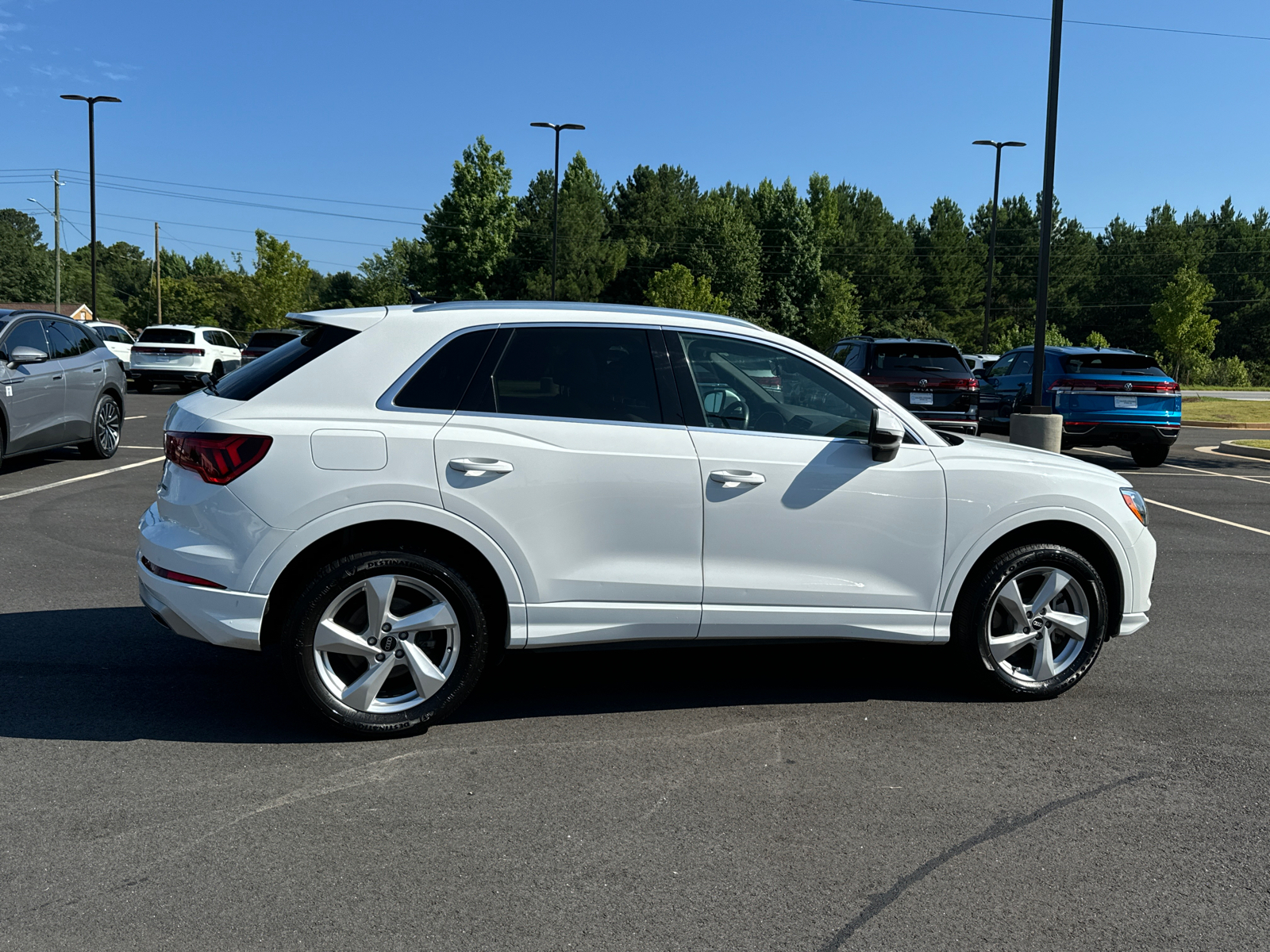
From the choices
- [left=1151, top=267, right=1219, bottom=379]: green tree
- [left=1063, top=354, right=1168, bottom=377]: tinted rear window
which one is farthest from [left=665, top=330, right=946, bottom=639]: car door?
[left=1151, top=267, right=1219, bottom=379]: green tree

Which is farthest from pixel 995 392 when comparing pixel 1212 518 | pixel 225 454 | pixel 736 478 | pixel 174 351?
pixel 174 351

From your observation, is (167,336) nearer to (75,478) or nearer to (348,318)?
(75,478)

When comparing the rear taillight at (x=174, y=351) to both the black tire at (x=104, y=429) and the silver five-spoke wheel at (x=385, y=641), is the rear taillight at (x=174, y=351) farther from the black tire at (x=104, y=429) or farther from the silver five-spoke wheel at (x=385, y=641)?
the silver five-spoke wheel at (x=385, y=641)

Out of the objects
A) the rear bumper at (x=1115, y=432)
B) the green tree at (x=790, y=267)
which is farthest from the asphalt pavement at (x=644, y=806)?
the green tree at (x=790, y=267)

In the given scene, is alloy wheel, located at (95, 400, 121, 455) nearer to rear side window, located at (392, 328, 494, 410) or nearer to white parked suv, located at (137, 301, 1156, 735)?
white parked suv, located at (137, 301, 1156, 735)

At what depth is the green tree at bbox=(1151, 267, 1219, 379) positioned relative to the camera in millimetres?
58781

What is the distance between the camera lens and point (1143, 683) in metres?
5.45

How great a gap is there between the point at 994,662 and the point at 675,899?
2.41 m

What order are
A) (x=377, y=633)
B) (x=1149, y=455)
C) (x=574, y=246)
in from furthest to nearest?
(x=574, y=246) < (x=1149, y=455) < (x=377, y=633)

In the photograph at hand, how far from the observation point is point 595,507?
445cm

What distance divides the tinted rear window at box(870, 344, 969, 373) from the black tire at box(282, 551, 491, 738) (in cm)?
1227

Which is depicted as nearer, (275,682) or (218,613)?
(218,613)

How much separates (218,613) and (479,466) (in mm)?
1156

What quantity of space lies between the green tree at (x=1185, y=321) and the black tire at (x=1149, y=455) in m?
46.2
